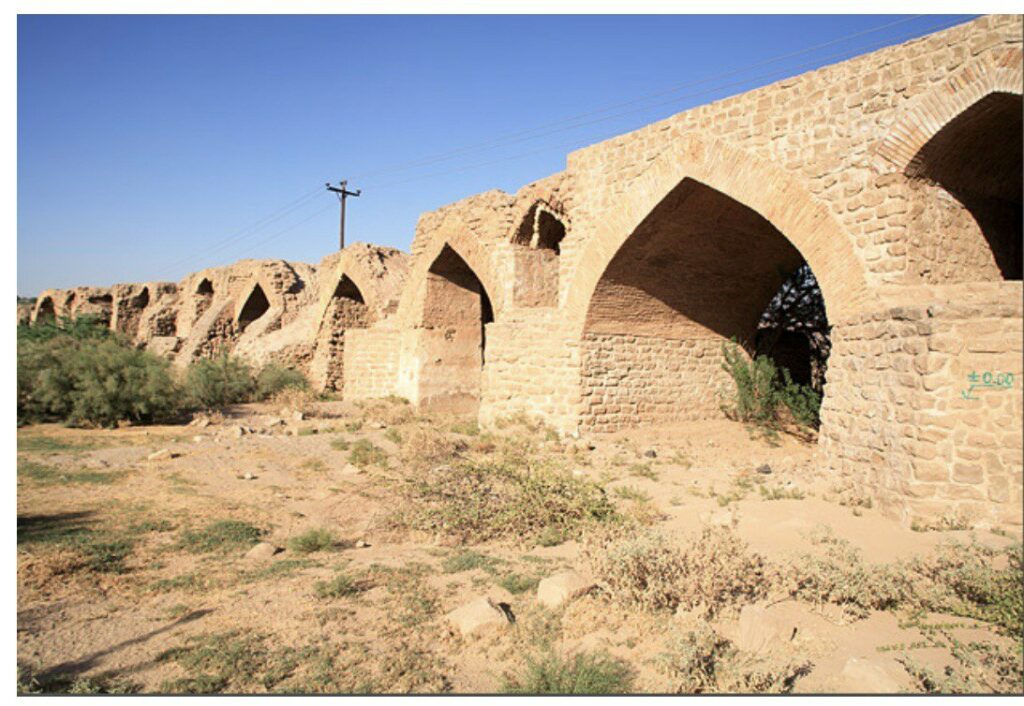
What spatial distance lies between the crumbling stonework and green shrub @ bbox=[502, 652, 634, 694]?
1631 millimetres

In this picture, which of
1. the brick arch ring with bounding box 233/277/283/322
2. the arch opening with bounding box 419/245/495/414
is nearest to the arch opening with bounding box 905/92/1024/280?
the arch opening with bounding box 419/245/495/414

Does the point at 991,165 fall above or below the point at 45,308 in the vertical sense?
below

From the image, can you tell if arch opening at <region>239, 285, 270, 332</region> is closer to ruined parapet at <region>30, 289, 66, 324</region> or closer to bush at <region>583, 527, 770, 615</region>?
ruined parapet at <region>30, 289, 66, 324</region>

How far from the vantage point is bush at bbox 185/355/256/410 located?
12664 mm

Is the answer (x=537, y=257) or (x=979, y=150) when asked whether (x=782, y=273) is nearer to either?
(x=537, y=257)

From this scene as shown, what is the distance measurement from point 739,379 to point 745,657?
7.34m

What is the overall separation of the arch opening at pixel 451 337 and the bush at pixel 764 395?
15.6 feet

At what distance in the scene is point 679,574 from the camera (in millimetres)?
3363

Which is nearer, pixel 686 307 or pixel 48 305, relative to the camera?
pixel 686 307

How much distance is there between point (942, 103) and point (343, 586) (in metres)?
5.77

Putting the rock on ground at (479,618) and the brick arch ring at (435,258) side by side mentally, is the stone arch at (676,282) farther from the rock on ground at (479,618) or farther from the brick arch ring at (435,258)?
the rock on ground at (479,618)

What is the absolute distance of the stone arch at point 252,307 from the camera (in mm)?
20250

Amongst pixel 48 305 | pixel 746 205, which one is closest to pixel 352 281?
pixel 746 205

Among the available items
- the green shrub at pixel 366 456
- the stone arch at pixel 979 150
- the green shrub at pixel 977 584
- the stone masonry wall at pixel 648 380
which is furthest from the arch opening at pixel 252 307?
the green shrub at pixel 977 584
